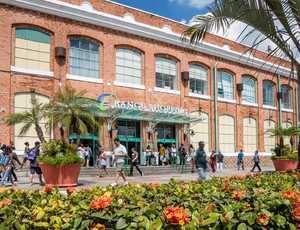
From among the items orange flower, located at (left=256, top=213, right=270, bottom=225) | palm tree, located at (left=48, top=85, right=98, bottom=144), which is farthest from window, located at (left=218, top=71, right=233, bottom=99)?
orange flower, located at (left=256, top=213, right=270, bottom=225)

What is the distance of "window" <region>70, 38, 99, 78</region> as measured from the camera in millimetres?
28438

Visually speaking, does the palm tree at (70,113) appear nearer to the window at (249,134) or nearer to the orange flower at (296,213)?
the orange flower at (296,213)

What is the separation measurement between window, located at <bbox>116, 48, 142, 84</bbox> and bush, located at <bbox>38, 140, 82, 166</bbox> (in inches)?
523

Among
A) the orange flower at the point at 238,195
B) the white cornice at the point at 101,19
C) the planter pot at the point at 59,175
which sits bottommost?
the planter pot at the point at 59,175

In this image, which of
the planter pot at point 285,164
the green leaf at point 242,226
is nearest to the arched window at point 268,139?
the planter pot at point 285,164

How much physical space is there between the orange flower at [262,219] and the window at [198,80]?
107 feet

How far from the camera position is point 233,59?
4050 centimetres

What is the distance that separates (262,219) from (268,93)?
4311cm

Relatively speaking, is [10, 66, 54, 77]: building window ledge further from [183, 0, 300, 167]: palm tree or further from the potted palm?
[183, 0, 300, 167]: palm tree

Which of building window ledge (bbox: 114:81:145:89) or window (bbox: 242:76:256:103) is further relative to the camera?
window (bbox: 242:76:256:103)

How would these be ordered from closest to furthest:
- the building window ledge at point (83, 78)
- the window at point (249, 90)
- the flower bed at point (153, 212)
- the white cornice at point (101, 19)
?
the flower bed at point (153, 212), the white cornice at point (101, 19), the building window ledge at point (83, 78), the window at point (249, 90)

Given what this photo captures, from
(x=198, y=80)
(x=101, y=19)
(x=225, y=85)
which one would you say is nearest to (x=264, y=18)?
(x=101, y=19)

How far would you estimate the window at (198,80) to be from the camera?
3666 centimetres

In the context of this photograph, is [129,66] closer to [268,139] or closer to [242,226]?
[268,139]
